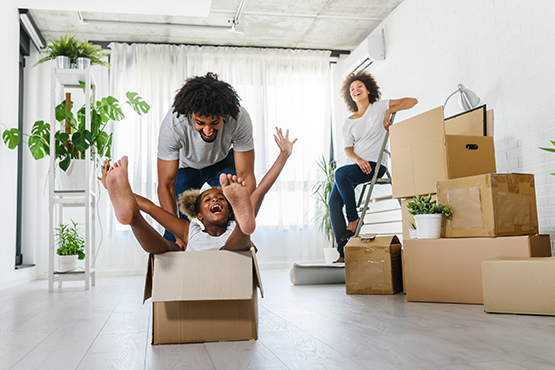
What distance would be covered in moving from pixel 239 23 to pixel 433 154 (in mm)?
2829

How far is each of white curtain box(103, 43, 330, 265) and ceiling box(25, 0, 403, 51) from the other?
0.54ft

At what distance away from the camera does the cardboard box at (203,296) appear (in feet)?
5.01

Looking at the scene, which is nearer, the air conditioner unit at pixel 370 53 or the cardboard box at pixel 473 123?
the cardboard box at pixel 473 123

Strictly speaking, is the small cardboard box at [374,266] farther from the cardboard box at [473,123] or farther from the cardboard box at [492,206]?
the cardboard box at [473,123]

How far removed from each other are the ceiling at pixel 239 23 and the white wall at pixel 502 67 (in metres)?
0.73

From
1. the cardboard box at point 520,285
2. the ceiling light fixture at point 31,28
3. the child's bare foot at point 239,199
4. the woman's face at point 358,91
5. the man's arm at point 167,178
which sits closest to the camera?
the child's bare foot at point 239,199

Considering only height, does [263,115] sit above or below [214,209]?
above

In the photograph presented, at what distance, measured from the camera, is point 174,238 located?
6.28 ft

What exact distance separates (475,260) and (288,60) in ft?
12.2

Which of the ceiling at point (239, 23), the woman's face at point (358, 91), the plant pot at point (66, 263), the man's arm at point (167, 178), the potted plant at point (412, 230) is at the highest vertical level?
the ceiling at point (239, 23)

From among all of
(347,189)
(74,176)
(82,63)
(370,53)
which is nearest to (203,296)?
(347,189)

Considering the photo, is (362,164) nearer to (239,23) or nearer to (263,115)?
(263,115)

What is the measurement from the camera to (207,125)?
6.26ft

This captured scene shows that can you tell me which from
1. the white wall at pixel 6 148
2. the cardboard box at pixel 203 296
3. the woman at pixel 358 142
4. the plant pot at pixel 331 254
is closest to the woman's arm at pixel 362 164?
the woman at pixel 358 142
